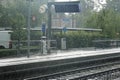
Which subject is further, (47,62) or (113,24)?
(113,24)

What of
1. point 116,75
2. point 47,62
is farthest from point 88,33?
point 116,75

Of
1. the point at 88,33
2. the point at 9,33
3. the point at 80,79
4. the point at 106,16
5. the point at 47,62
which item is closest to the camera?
the point at 80,79

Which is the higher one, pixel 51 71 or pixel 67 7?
pixel 67 7

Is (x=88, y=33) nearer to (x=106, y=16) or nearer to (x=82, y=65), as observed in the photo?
(x=106, y=16)

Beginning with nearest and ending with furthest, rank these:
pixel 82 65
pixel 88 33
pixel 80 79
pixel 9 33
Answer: pixel 80 79 → pixel 82 65 → pixel 9 33 → pixel 88 33

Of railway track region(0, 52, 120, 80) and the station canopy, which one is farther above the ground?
the station canopy

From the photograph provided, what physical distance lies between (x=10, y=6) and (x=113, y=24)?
17566 millimetres

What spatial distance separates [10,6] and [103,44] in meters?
16.1

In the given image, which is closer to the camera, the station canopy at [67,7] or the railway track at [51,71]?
the railway track at [51,71]

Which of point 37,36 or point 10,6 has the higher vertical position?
point 10,6

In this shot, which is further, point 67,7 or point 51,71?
point 67,7

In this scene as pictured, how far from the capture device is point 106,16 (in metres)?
54.8

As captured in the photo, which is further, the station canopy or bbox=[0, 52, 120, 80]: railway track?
the station canopy

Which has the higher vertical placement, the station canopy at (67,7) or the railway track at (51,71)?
the station canopy at (67,7)
